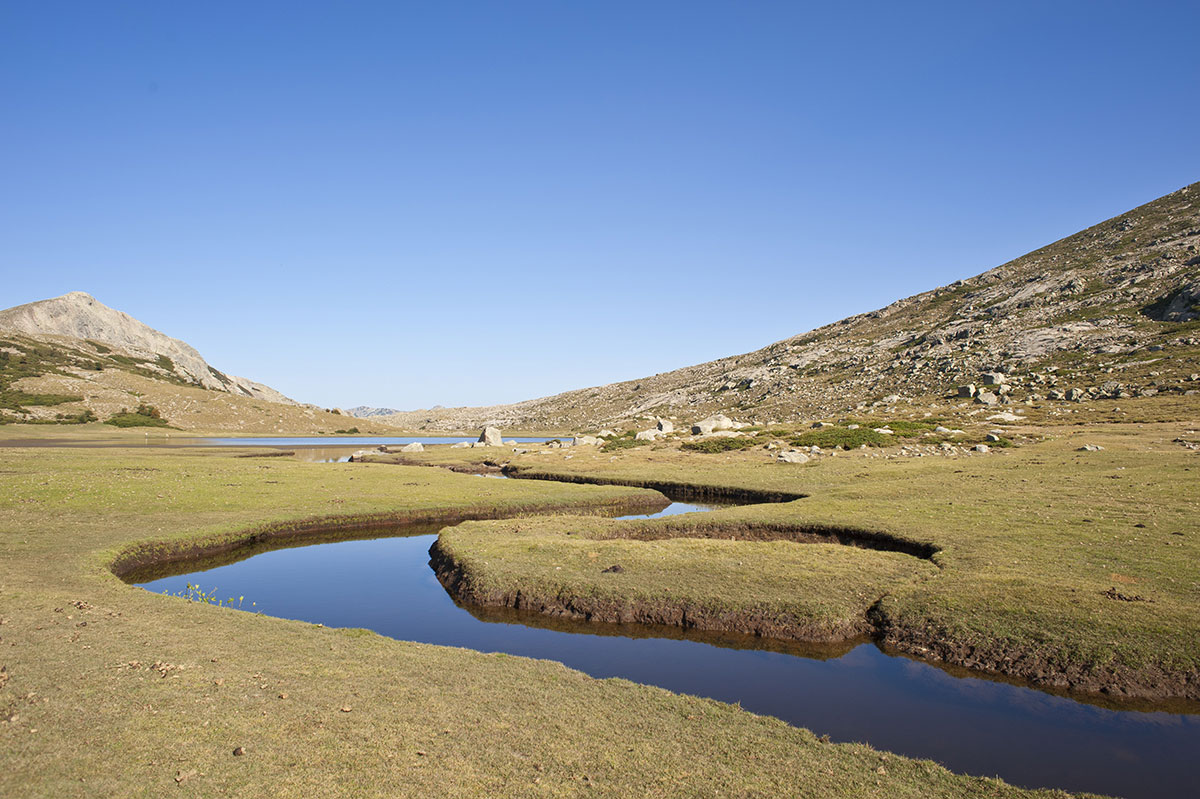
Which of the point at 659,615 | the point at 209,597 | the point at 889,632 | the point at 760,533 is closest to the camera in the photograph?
the point at 889,632

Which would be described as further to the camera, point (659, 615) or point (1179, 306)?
point (1179, 306)

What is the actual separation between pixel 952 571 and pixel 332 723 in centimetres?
2326

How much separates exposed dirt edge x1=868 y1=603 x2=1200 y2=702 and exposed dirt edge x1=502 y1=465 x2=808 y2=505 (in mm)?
25355

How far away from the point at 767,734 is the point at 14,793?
43.5 feet

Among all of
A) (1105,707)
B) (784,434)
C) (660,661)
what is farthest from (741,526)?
(784,434)

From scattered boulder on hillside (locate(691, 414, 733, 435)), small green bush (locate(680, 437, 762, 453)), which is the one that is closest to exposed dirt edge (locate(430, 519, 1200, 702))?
small green bush (locate(680, 437, 762, 453))

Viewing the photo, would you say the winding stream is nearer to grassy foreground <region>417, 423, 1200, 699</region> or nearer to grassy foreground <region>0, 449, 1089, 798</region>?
grassy foreground <region>417, 423, 1200, 699</region>

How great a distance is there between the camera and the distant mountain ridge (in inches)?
3893

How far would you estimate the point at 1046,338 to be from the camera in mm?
122062

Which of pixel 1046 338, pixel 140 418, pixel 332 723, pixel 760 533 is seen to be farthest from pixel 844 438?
pixel 140 418

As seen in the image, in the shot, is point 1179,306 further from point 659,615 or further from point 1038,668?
point 659,615

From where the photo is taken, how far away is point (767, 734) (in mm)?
12812

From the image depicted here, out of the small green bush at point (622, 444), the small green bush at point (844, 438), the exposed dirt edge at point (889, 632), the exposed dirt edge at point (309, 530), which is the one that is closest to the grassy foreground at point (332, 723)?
the exposed dirt edge at point (889, 632)

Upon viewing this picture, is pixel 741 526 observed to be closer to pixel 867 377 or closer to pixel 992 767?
pixel 992 767
